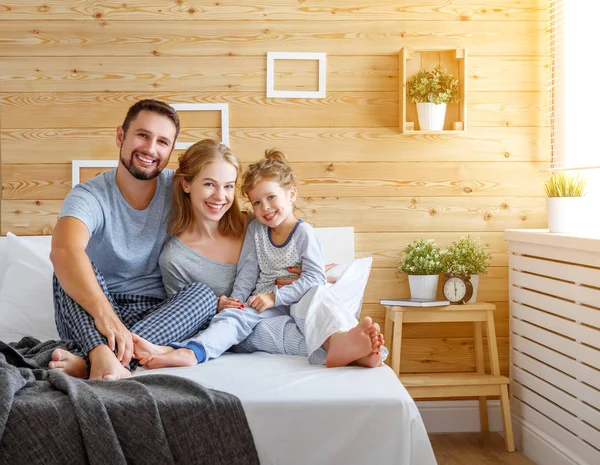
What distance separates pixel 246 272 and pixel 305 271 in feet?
0.65

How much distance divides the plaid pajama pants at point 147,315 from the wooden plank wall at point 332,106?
88cm

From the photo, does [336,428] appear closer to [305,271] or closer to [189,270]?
[305,271]

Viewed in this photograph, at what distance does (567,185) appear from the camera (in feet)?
8.43

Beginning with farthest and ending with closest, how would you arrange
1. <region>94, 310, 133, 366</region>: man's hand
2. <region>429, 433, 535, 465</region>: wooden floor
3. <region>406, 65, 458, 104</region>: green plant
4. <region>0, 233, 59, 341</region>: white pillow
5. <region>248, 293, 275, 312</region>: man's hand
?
1. <region>406, 65, 458, 104</region>: green plant
2. <region>429, 433, 535, 465</region>: wooden floor
3. <region>0, 233, 59, 341</region>: white pillow
4. <region>248, 293, 275, 312</region>: man's hand
5. <region>94, 310, 133, 366</region>: man's hand

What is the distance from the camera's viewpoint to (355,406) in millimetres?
1562

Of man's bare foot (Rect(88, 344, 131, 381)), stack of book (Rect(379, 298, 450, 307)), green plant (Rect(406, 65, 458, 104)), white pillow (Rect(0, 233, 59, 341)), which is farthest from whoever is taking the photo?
green plant (Rect(406, 65, 458, 104))

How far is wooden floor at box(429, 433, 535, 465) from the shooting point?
2.67m

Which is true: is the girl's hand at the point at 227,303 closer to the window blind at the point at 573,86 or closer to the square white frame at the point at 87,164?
the square white frame at the point at 87,164

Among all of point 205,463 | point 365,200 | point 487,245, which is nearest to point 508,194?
point 487,245

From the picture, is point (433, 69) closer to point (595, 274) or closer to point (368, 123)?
point (368, 123)

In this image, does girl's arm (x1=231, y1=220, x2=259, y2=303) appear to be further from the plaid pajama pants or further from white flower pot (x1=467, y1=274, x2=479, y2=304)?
white flower pot (x1=467, y1=274, x2=479, y2=304)

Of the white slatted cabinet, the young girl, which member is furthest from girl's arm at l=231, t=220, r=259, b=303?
the white slatted cabinet

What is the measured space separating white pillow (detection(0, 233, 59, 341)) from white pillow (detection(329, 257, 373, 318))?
1017 millimetres

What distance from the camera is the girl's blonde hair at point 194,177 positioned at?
7.75 feet
